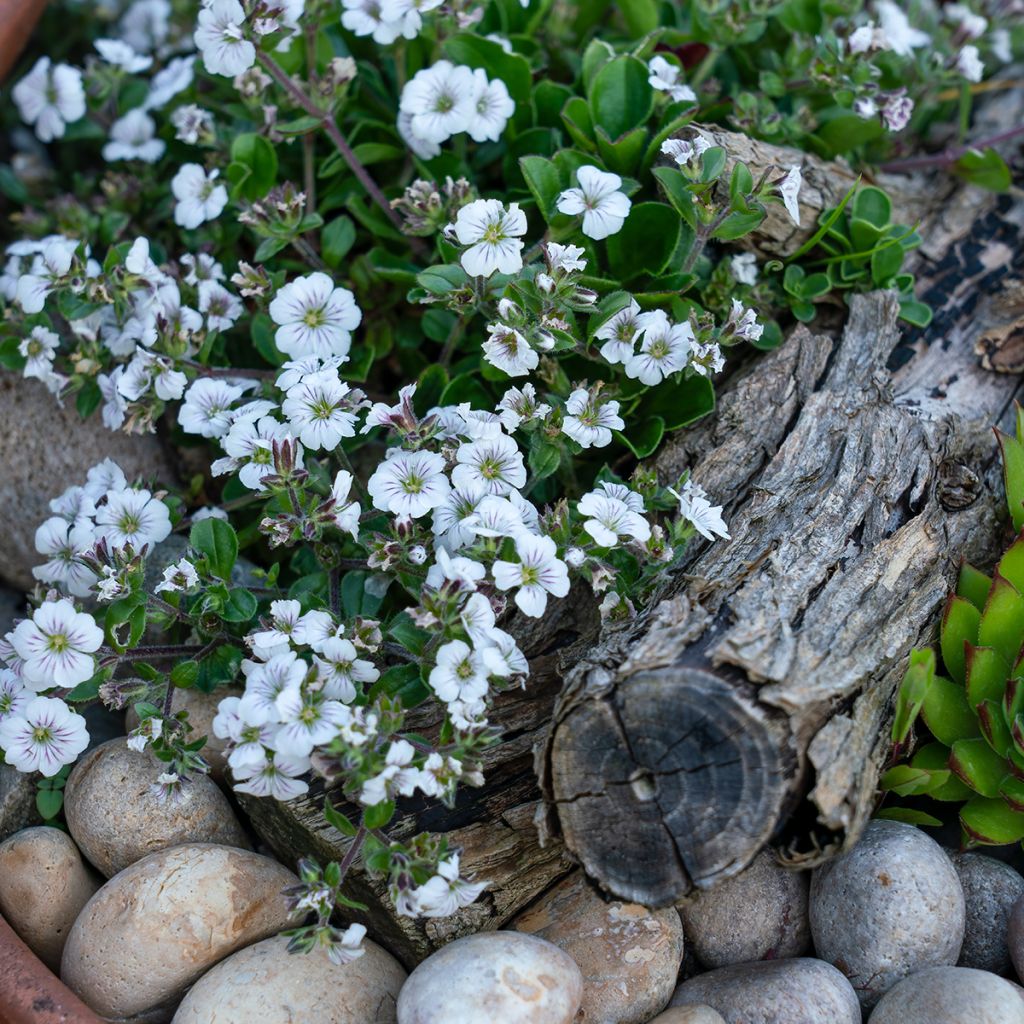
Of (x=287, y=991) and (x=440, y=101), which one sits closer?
(x=287, y=991)

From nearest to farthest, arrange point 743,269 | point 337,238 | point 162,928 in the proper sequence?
point 162,928, point 743,269, point 337,238

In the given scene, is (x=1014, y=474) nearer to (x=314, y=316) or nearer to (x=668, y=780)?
(x=668, y=780)

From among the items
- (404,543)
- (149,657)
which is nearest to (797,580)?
(404,543)

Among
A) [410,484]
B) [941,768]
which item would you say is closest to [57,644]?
[410,484]

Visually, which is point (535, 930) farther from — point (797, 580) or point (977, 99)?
point (977, 99)

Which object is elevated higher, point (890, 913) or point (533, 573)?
point (533, 573)

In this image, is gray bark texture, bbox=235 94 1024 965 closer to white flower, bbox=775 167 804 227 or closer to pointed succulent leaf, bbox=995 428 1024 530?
pointed succulent leaf, bbox=995 428 1024 530
